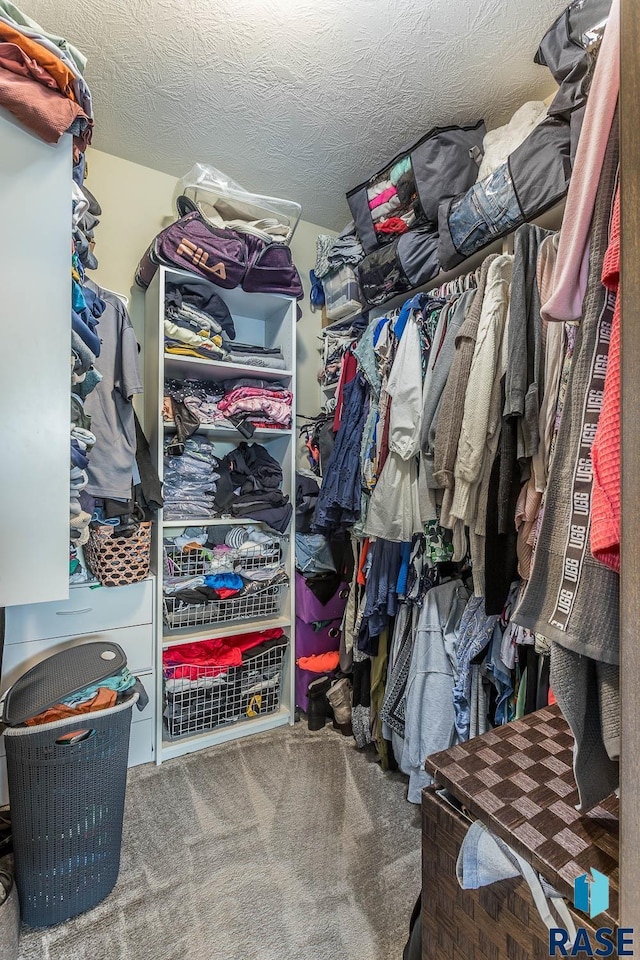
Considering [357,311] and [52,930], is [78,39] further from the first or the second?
[52,930]

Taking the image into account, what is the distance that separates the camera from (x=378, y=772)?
1830 millimetres

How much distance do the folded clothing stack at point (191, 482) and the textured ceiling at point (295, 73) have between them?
1.30m

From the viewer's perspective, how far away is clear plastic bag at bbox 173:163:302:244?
192 centimetres

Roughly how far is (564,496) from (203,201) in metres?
2.04

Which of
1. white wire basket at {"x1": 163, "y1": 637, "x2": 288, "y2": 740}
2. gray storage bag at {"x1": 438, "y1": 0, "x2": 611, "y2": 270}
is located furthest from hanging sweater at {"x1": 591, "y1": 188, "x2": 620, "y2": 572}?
white wire basket at {"x1": 163, "y1": 637, "x2": 288, "y2": 740}

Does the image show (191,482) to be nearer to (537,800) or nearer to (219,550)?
(219,550)

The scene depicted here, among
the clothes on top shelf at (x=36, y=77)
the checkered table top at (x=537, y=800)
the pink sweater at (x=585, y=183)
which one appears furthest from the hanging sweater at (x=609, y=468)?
the clothes on top shelf at (x=36, y=77)

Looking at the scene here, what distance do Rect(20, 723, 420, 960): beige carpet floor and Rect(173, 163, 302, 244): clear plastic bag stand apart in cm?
231

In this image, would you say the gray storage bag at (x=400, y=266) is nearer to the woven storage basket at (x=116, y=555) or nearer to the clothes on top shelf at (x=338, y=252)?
the clothes on top shelf at (x=338, y=252)

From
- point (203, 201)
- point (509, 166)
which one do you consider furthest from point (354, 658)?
point (203, 201)

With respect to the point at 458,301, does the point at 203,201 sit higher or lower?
higher

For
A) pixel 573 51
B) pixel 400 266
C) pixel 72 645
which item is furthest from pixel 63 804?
pixel 573 51

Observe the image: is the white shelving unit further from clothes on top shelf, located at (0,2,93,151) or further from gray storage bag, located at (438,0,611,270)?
gray storage bag, located at (438,0,611,270)

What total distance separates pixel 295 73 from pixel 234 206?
574 millimetres
